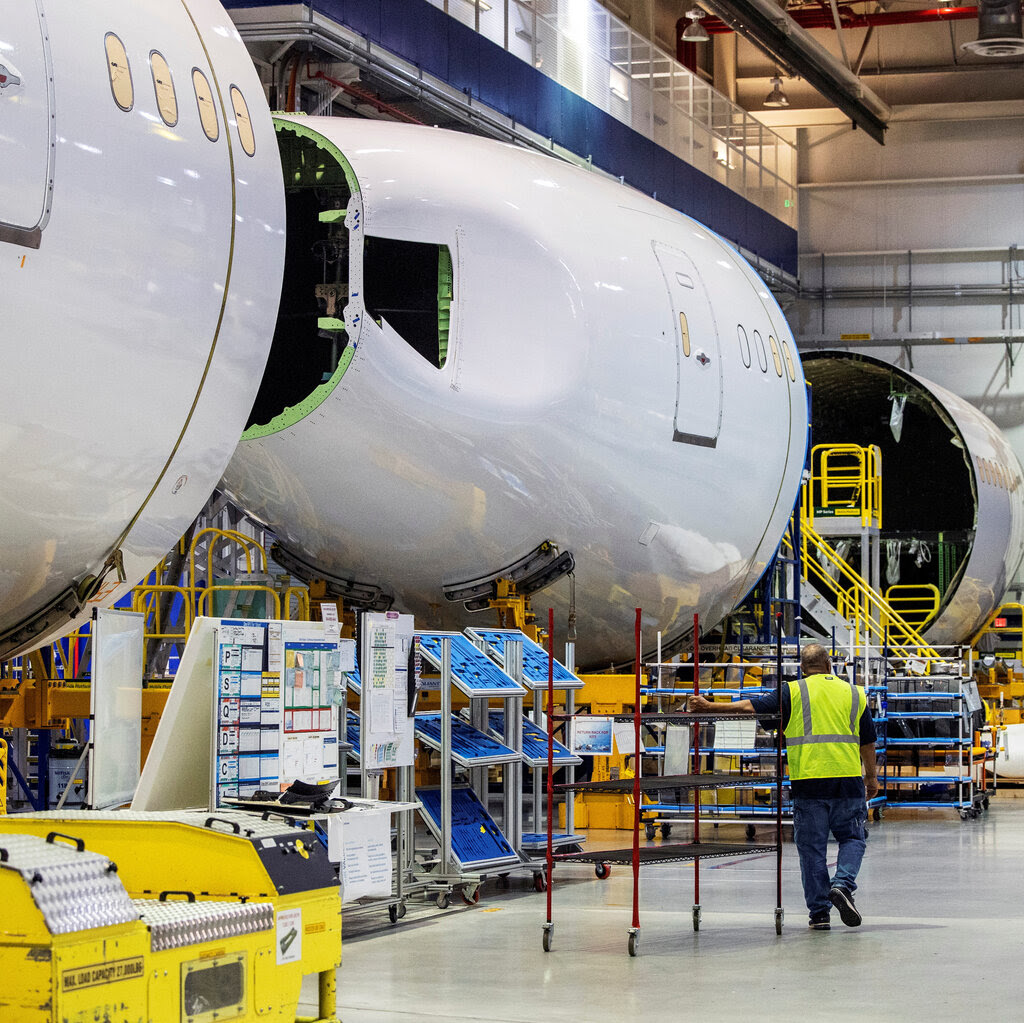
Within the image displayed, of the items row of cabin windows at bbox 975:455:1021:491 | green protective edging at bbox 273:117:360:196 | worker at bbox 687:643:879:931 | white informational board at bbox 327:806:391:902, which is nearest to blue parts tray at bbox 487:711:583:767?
worker at bbox 687:643:879:931

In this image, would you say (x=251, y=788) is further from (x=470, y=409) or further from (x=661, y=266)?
(x=661, y=266)

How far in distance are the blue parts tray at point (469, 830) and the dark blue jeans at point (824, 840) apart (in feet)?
6.90

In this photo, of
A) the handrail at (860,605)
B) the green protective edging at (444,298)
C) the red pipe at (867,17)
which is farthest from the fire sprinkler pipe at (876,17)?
the green protective edging at (444,298)

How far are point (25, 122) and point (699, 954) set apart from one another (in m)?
5.54

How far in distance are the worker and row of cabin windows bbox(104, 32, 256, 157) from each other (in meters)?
4.39

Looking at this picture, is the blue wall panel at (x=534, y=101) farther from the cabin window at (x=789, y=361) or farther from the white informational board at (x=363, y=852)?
the white informational board at (x=363, y=852)

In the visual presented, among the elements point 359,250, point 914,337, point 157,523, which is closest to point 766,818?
point 359,250

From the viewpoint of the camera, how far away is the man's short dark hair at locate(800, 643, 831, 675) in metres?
10.1

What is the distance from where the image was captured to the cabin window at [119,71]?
6.23 m

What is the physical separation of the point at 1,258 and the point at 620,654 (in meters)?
9.49

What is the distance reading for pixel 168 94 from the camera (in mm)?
6617

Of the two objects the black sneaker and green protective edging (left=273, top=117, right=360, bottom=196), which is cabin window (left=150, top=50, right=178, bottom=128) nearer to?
green protective edging (left=273, top=117, right=360, bottom=196)

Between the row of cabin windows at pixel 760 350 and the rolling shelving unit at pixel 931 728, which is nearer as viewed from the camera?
the row of cabin windows at pixel 760 350

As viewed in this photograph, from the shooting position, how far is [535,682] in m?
11.6
